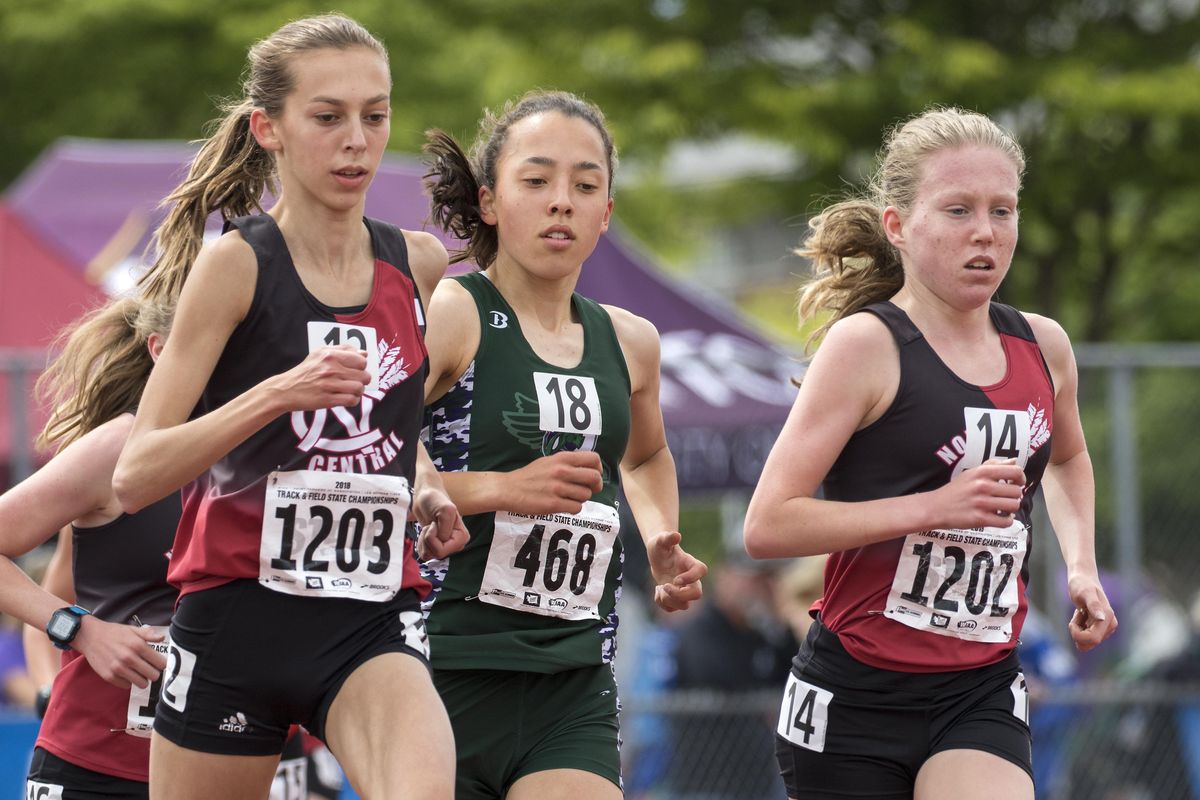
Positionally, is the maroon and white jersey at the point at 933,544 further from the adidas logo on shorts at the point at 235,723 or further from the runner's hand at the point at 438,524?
the adidas logo on shorts at the point at 235,723

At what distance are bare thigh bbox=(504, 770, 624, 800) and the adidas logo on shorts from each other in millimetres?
755

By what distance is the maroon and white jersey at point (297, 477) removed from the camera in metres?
3.56

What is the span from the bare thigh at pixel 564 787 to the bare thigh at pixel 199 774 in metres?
0.68

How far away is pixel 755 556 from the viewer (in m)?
4.10

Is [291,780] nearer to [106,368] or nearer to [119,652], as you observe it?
[119,652]

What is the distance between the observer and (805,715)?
410 centimetres

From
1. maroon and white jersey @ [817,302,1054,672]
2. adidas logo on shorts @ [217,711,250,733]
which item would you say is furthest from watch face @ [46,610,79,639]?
maroon and white jersey @ [817,302,1054,672]

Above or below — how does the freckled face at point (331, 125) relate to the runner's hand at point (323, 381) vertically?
above

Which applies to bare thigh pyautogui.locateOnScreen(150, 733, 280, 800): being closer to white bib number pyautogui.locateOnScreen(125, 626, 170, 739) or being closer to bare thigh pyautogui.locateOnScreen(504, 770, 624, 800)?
bare thigh pyautogui.locateOnScreen(504, 770, 624, 800)

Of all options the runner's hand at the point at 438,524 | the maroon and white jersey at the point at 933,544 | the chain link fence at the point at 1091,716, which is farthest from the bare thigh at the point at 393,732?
the chain link fence at the point at 1091,716

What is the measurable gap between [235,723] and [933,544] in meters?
1.62

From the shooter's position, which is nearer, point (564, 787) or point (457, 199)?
point (564, 787)

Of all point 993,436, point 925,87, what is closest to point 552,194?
point 993,436

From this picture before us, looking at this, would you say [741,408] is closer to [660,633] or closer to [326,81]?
[660,633]
